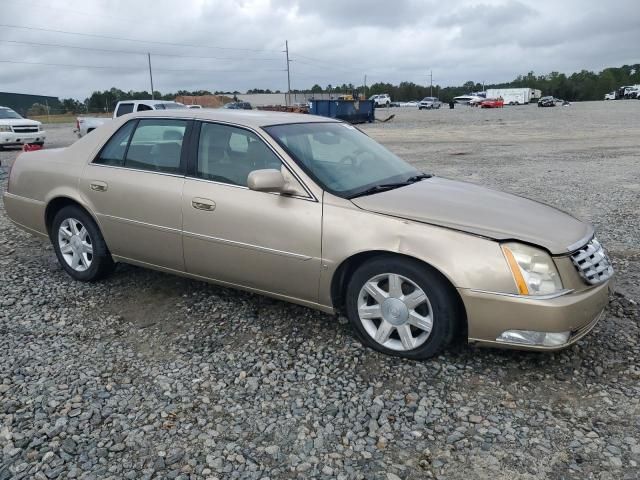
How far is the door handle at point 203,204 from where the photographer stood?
4052 millimetres

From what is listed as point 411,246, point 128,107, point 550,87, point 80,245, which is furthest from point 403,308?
point 550,87

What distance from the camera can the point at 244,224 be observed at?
3.92 meters

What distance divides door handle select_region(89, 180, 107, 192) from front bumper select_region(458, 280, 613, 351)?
3068 mm

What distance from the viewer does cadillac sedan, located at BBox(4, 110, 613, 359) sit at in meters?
3.24

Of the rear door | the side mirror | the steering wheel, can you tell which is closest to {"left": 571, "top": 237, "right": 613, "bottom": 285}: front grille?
the steering wheel

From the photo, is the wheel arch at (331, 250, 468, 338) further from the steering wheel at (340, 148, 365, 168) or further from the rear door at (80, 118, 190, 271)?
the rear door at (80, 118, 190, 271)

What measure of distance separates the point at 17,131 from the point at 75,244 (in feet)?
53.7

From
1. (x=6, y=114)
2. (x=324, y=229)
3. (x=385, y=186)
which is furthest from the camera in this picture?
(x=6, y=114)

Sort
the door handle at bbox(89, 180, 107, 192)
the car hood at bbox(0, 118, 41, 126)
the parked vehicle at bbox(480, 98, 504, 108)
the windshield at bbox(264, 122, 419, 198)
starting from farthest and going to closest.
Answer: the parked vehicle at bbox(480, 98, 504, 108) → the car hood at bbox(0, 118, 41, 126) → the door handle at bbox(89, 180, 107, 192) → the windshield at bbox(264, 122, 419, 198)

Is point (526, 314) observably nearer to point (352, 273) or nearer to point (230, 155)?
point (352, 273)

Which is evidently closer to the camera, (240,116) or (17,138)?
(240,116)

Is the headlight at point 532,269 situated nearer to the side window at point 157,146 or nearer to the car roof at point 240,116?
the car roof at point 240,116

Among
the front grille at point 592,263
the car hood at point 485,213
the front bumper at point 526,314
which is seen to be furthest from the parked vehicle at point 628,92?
the front bumper at point 526,314

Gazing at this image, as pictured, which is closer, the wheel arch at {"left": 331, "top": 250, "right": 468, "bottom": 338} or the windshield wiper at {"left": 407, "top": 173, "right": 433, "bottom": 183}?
the wheel arch at {"left": 331, "top": 250, "right": 468, "bottom": 338}
